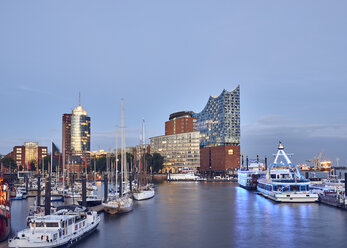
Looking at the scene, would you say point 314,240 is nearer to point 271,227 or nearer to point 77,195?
point 271,227

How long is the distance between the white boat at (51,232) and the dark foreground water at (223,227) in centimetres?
248

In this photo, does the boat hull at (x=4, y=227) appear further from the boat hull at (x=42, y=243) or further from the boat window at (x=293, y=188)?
the boat window at (x=293, y=188)

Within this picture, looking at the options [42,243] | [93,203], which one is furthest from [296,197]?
[42,243]

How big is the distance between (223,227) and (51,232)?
28417 mm

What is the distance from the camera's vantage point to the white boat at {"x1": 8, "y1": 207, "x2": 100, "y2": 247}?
117 ft

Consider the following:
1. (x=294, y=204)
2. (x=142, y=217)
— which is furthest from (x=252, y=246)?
(x=294, y=204)

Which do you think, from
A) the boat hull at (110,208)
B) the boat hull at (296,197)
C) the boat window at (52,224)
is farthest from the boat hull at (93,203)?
the boat hull at (296,197)

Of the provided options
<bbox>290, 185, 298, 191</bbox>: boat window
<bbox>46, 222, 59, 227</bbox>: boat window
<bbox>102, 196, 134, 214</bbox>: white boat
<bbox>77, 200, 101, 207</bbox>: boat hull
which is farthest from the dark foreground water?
<bbox>77, 200, 101, 207</bbox>: boat hull

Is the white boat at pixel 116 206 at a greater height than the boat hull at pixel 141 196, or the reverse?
the white boat at pixel 116 206

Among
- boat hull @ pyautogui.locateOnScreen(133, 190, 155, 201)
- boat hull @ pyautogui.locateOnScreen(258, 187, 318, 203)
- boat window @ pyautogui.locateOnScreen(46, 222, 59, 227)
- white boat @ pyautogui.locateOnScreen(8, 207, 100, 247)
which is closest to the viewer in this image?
white boat @ pyautogui.locateOnScreen(8, 207, 100, 247)

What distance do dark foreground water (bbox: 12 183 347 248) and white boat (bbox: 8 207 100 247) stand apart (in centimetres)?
248

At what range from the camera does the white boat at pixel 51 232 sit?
35688 millimetres

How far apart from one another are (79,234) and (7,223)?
8.59 metres

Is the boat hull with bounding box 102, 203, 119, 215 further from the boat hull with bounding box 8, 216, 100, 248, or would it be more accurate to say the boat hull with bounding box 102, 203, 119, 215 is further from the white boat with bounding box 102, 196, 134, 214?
the boat hull with bounding box 8, 216, 100, 248
